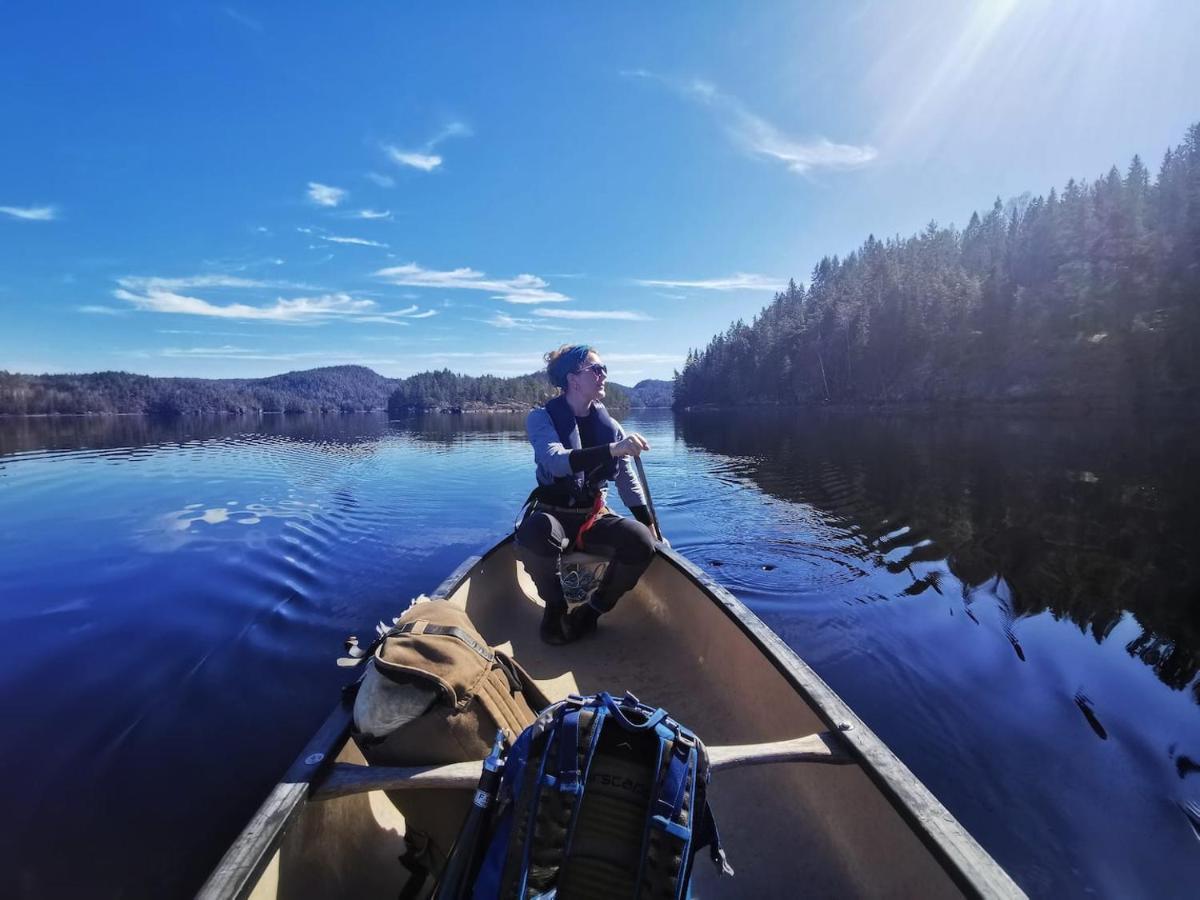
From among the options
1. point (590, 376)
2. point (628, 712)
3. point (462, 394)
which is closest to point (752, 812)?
point (628, 712)

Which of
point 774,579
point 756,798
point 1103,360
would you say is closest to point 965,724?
point 756,798

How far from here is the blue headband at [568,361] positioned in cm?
474

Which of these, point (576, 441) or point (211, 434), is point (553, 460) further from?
point (211, 434)

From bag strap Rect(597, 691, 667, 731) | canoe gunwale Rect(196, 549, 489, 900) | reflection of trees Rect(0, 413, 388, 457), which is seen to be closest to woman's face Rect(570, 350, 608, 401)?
canoe gunwale Rect(196, 549, 489, 900)

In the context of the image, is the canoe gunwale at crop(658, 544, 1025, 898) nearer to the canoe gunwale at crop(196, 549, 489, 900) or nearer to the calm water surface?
the calm water surface

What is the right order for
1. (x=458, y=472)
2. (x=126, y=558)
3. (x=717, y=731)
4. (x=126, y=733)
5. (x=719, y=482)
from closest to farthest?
(x=717, y=731) < (x=126, y=733) < (x=126, y=558) < (x=719, y=482) < (x=458, y=472)

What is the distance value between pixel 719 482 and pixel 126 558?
15668 millimetres

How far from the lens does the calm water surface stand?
12.3 feet

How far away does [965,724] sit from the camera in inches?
194

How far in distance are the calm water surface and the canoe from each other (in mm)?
1666

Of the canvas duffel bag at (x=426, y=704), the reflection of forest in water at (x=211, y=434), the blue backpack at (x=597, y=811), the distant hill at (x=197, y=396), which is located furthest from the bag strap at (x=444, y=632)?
the distant hill at (x=197, y=396)

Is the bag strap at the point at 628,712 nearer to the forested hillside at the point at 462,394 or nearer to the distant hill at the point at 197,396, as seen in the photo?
the distant hill at the point at 197,396

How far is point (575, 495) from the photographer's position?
483 centimetres

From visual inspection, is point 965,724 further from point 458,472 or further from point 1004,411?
point 1004,411
